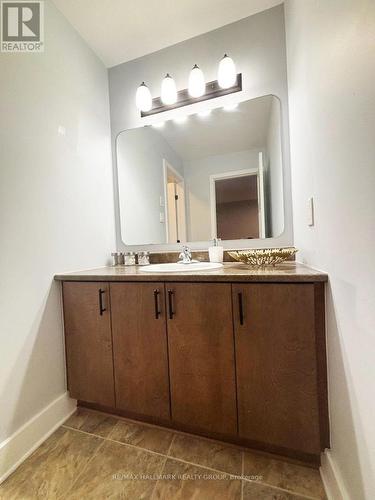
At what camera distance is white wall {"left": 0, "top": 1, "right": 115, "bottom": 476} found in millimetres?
1063

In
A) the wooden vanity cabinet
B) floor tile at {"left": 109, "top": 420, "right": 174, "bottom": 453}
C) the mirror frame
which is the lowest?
floor tile at {"left": 109, "top": 420, "right": 174, "bottom": 453}

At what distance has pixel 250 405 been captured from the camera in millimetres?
970

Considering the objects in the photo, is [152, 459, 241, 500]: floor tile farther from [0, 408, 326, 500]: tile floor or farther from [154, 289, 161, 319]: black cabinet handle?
[154, 289, 161, 319]: black cabinet handle

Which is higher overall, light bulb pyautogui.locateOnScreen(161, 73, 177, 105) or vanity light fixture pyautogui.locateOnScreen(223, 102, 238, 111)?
light bulb pyautogui.locateOnScreen(161, 73, 177, 105)

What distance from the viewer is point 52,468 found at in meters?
1.01

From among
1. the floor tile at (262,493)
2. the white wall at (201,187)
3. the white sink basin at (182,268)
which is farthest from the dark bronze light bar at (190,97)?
the floor tile at (262,493)

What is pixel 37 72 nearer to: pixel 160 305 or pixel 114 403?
pixel 160 305

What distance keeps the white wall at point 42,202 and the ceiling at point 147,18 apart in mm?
118

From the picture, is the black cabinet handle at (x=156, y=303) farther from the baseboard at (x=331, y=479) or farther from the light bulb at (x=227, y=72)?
the light bulb at (x=227, y=72)

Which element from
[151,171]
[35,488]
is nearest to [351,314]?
[35,488]

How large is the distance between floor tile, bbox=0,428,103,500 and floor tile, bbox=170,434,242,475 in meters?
0.41

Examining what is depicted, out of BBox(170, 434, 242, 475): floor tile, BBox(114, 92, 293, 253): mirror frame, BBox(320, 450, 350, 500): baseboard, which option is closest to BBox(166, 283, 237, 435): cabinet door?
BBox(170, 434, 242, 475): floor tile

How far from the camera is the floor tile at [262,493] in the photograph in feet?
2.80

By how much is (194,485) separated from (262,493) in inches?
10.4
